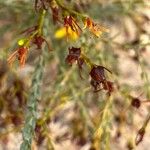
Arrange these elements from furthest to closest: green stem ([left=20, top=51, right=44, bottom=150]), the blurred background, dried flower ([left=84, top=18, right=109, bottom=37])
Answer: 1. the blurred background
2. green stem ([left=20, top=51, right=44, bottom=150])
3. dried flower ([left=84, top=18, right=109, bottom=37])

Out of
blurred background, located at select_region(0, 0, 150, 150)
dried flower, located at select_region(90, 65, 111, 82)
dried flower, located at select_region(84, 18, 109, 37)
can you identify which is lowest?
blurred background, located at select_region(0, 0, 150, 150)

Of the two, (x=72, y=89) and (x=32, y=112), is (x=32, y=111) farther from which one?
(x=72, y=89)

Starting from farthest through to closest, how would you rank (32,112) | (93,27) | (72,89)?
(72,89)
(32,112)
(93,27)

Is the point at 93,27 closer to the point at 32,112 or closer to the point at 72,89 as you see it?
the point at 32,112

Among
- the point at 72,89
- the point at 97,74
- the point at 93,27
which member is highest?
the point at 93,27

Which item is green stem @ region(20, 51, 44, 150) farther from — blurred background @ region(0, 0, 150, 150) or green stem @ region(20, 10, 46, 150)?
blurred background @ region(0, 0, 150, 150)

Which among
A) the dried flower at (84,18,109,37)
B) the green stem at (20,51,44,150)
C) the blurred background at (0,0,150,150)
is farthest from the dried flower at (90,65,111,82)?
the blurred background at (0,0,150,150)

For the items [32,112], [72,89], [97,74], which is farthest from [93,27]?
[72,89]

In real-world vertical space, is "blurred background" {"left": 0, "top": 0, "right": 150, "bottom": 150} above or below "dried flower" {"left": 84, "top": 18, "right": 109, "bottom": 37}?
below

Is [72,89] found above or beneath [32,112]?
beneath

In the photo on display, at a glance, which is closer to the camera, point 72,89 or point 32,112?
point 32,112

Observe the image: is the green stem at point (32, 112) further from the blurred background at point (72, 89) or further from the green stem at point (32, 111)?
the blurred background at point (72, 89)

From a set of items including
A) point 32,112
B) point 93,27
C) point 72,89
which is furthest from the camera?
point 72,89
